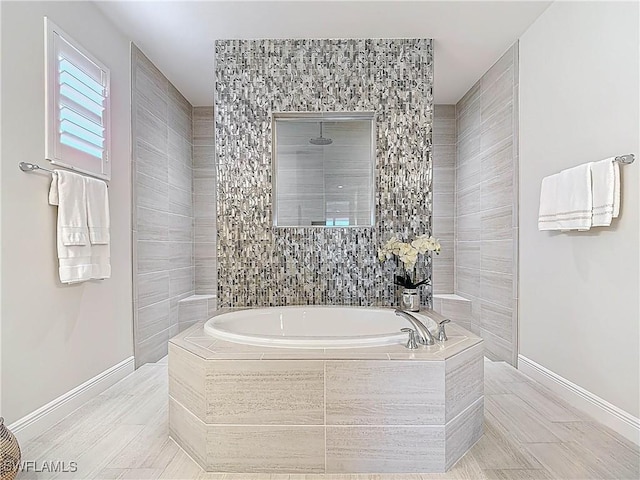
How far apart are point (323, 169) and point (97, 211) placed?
155 cm

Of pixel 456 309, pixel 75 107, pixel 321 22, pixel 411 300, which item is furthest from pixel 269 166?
pixel 456 309

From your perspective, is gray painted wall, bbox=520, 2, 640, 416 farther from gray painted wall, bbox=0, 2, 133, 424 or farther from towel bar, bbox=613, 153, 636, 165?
gray painted wall, bbox=0, 2, 133, 424

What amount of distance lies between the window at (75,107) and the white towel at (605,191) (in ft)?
9.17

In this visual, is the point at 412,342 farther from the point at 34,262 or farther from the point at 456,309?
the point at 456,309

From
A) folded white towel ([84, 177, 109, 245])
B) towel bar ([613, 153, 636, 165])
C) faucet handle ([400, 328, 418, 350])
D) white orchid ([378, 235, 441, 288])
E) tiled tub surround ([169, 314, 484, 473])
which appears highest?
towel bar ([613, 153, 636, 165])

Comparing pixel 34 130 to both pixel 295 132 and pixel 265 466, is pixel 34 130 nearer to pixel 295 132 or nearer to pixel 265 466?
pixel 295 132

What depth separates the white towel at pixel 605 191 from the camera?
228 centimetres

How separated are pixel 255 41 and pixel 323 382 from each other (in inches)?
101

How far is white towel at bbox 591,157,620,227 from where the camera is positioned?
228 centimetres

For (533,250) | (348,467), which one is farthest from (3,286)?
(533,250)

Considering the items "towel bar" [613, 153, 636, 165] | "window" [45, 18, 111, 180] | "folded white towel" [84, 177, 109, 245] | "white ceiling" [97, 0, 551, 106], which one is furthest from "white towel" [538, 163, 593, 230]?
"window" [45, 18, 111, 180]

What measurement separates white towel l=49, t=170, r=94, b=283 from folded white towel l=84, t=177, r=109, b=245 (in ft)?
0.13

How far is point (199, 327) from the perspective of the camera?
258 centimetres

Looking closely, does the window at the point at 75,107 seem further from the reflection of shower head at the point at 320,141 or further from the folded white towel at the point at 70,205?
the reflection of shower head at the point at 320,141
